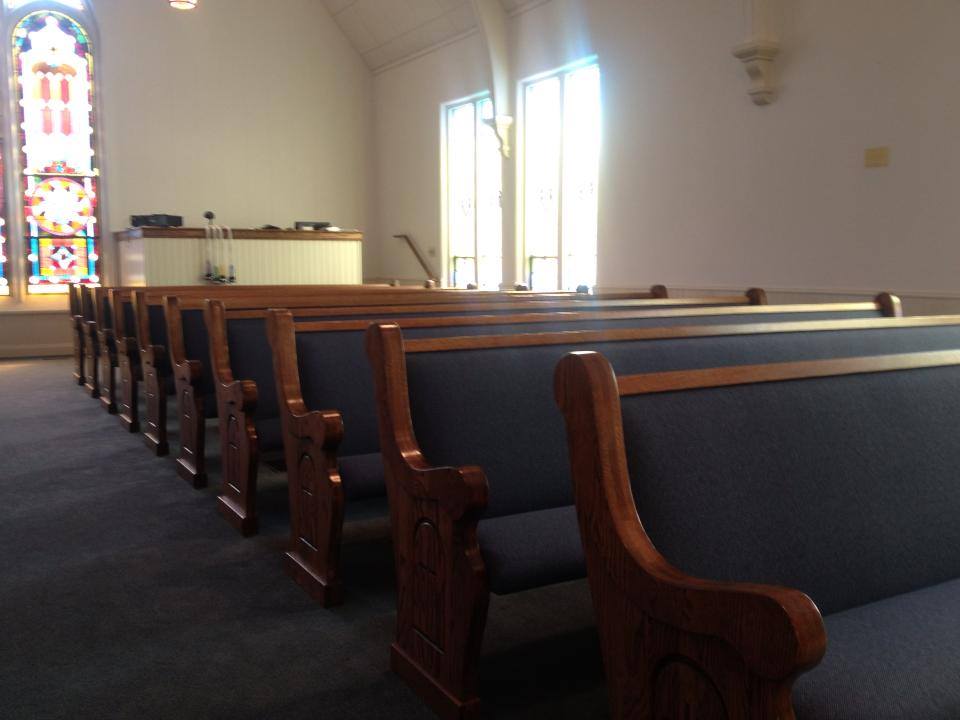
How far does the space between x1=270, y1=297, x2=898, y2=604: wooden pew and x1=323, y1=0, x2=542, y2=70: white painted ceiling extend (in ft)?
19.3

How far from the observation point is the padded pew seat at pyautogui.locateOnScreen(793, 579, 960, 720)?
109cm

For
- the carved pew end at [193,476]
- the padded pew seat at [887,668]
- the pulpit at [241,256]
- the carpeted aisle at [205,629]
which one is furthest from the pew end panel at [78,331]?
the padded pew seat at [887,668]

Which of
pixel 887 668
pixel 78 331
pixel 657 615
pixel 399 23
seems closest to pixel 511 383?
pixel 657 615

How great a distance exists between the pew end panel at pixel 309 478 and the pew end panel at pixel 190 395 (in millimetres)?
1194

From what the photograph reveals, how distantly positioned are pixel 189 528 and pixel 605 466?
233cm

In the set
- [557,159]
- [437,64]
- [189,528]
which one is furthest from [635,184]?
[189,528]

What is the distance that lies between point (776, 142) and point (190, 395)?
3975 millimetres

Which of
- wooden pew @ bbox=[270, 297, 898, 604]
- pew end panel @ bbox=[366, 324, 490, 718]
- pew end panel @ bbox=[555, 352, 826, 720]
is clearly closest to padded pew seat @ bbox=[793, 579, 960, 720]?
pew end panel @ bbox=[555, 352, 826, 720]

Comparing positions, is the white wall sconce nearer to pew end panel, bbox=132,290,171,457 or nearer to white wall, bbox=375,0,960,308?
white wall, bbox=375,0,960,308

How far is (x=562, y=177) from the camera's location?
786cm

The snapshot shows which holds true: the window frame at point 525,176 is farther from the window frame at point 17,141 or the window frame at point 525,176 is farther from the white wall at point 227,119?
the window frame at point 17,141

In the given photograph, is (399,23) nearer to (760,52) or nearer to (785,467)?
(760,52)

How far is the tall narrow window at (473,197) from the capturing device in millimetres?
8938

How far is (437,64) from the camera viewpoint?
369 inches
